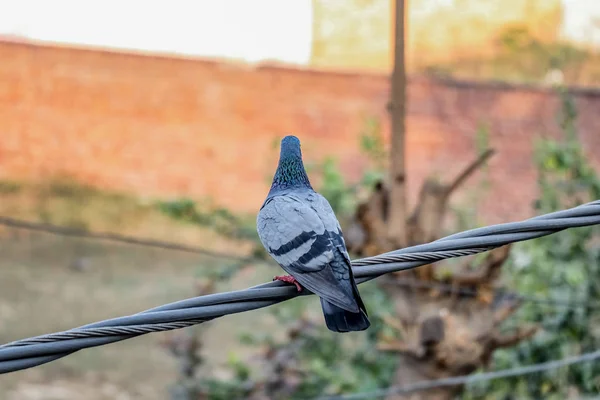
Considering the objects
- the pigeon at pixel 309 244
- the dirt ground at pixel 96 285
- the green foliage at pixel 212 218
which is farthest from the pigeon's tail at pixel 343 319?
the dirt ground at pixel 96 285

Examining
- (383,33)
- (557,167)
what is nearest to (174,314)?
(557,167)

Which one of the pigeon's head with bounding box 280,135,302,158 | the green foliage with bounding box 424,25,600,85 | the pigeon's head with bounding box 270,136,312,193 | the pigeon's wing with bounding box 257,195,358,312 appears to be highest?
the green foliage with bounding box 424,25,600,85

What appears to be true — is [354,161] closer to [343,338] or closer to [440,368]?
[343,338]

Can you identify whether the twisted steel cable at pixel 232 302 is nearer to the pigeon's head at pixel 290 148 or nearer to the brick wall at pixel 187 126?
the pigeon's head at pixel 290 148

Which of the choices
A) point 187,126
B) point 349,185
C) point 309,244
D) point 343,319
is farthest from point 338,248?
point 187,126

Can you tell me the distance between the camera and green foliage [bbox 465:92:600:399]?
570 centimetres

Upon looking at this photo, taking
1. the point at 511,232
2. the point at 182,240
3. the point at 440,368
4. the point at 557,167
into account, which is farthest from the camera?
the point at 182,240

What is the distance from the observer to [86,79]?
7.79 metres

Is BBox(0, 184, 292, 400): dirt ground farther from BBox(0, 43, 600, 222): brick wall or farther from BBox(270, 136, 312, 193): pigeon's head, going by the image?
BBox(270, 136, 312, 193): pigeon's head

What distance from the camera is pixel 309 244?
1.98 m

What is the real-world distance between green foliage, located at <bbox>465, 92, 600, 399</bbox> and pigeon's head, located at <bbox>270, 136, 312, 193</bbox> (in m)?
3.72

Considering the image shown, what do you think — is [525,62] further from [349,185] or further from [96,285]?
[96,285]

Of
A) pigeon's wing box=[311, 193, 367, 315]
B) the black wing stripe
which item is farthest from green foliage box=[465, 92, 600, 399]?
the black wing stripe

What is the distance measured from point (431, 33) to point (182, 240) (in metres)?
3.57
